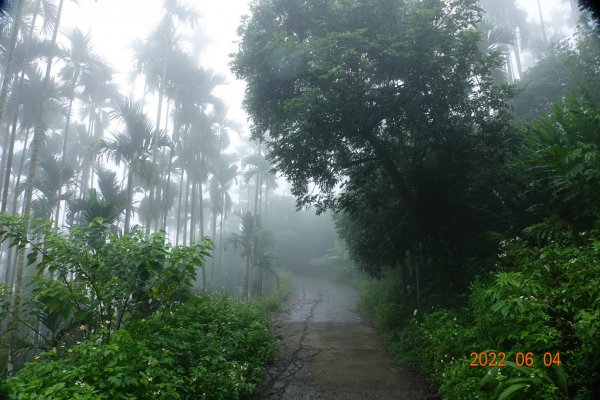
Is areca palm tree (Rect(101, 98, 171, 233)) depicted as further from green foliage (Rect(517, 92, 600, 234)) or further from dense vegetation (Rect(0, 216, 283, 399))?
green foliage (Rect(517, 92, 600, 234))

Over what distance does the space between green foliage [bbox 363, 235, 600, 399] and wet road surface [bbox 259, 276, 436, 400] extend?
1.78 ft

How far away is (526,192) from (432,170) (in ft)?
6.99

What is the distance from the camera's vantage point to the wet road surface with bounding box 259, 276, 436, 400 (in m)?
4.81

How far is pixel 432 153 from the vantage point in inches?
340

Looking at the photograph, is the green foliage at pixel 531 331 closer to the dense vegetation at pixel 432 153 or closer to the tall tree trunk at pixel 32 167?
the dense vegetation at pixel 432 153

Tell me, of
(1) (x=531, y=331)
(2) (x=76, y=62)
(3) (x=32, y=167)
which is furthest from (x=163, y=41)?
(1) (x=531, y=331)

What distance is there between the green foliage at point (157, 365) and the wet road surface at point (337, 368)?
53 cm

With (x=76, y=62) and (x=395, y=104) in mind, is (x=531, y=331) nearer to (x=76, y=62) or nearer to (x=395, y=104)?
(x=395, y=104)

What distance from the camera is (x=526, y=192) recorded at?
649cm

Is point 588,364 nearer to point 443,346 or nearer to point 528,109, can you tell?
point 443,346

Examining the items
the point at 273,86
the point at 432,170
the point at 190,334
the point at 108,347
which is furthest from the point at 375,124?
the point at 108,347

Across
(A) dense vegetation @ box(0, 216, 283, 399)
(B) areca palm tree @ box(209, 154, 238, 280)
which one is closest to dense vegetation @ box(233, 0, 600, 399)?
(A) dense vegetation @ box(0, 216, 283, 399)

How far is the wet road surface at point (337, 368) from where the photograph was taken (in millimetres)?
4809

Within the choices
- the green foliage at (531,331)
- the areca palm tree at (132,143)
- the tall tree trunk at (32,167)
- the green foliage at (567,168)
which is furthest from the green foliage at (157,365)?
the areca palm tree at (132,143)
